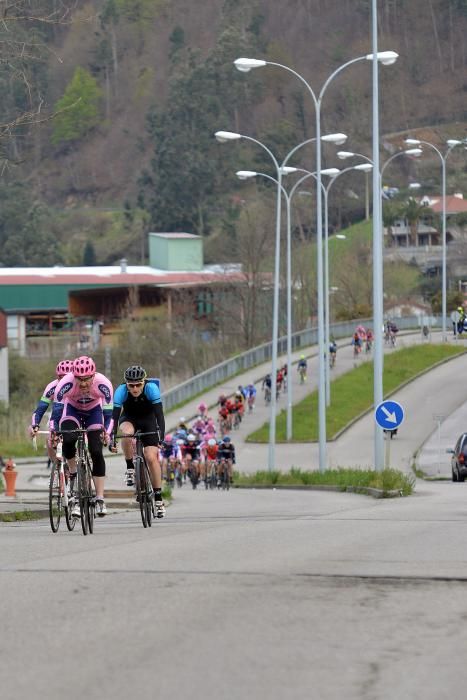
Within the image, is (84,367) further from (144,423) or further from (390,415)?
(390,415)

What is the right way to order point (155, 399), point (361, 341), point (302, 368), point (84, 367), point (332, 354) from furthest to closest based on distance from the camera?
point (361, 341) < point (332, 354) < point (302, 368) < point (155, 399) < point (84, 367)

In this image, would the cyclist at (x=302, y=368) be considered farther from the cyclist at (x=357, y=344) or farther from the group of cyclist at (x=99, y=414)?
the group of cyclist at (x=99, y=414)

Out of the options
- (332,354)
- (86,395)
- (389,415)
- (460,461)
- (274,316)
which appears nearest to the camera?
(86,395)

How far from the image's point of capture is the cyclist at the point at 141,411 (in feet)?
49.9

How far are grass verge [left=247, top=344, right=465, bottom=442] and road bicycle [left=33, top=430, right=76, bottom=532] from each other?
42.3 m

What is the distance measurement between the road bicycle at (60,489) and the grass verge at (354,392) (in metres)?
42.3

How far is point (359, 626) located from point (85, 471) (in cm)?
684

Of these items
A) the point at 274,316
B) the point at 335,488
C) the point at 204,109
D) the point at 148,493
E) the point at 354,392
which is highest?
the point at 204,109

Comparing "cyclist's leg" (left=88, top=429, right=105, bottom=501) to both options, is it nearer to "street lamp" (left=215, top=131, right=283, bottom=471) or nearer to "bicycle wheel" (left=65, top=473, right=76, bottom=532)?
"bicycle wheel" (left=65, top=473, right=76, bottom=532)

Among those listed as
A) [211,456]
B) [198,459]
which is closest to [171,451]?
[198,459]

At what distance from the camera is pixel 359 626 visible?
825cm

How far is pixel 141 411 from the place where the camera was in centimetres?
1545

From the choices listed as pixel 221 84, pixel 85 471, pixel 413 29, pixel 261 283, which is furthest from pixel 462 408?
pixel 413 29

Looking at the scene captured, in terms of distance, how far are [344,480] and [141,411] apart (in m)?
17.2
